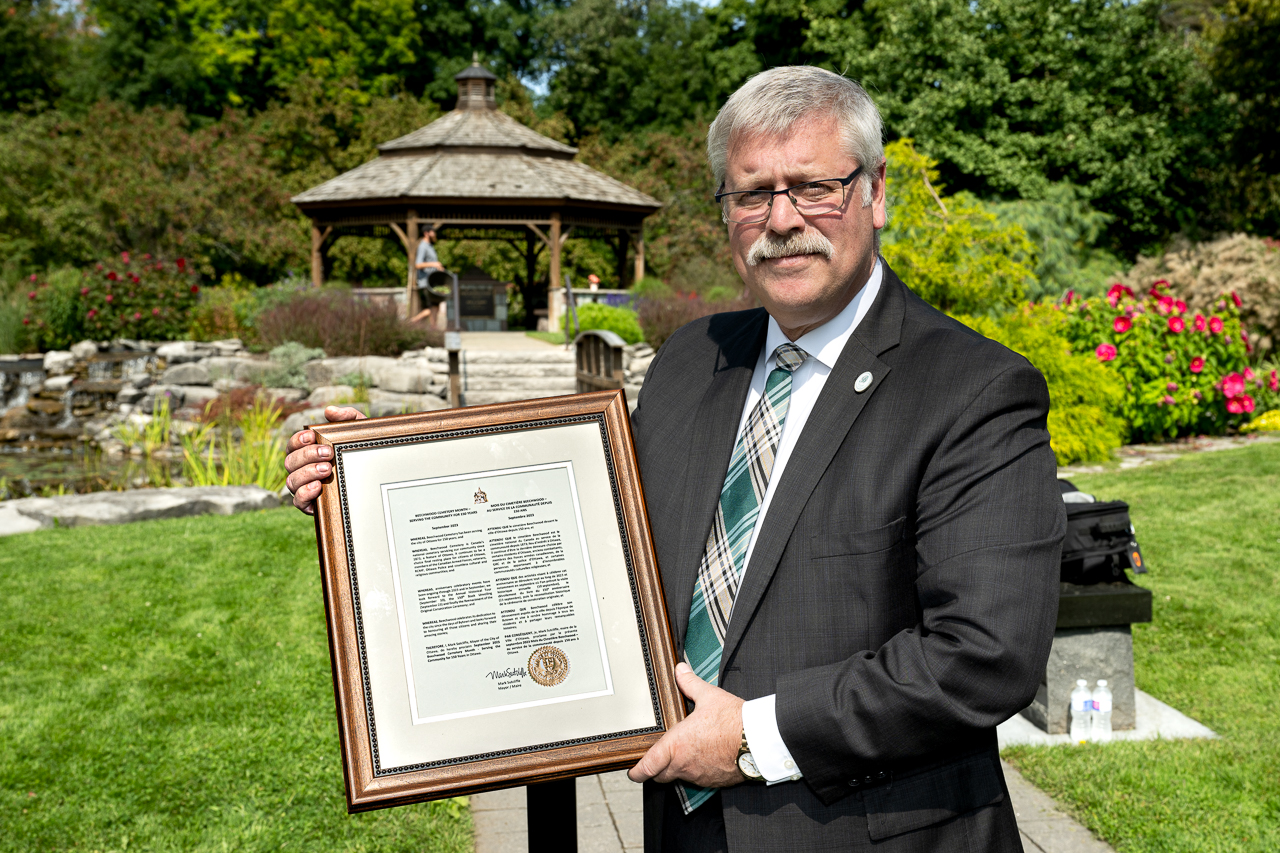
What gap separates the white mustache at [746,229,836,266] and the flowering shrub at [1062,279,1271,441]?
9980 millimetres

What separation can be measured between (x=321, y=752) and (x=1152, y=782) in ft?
11.5

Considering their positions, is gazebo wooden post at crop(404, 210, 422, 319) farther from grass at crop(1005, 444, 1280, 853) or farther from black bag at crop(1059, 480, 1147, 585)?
black bag at crop(1059, 480, 1147, 585)

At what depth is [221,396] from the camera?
15.4 m

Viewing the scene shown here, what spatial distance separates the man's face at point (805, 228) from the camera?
1795 mm

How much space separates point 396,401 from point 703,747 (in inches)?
560

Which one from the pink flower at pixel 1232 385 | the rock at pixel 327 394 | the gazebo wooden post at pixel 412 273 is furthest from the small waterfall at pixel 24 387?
the pink flower at pixel 1232 385

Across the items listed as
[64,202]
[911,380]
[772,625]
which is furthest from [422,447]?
[64,202]

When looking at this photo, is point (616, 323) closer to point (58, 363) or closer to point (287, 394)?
point (287, 394)

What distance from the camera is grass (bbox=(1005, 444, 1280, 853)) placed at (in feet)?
11.8

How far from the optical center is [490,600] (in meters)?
1.82

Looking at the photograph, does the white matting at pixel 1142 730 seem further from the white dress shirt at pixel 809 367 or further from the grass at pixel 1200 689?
the white dress shirt at pixel 809 367

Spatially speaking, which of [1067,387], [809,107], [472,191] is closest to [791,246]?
[809,107]

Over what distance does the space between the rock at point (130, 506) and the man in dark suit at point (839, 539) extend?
24.6 feet

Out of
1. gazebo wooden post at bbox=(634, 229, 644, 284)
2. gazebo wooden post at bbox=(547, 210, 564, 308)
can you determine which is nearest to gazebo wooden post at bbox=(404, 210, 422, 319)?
gazebo wooden post at bbox=(547, 210, 564, 308)
